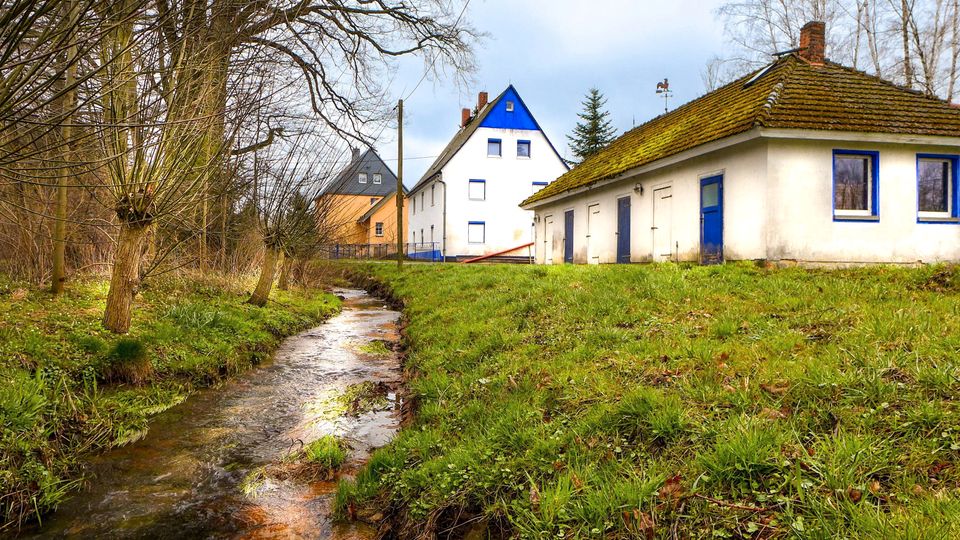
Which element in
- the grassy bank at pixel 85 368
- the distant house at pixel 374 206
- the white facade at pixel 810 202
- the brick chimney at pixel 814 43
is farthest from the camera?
the distant house at pixel 374 206

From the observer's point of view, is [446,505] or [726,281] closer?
[446,505]

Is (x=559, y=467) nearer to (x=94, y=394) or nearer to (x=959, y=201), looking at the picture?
(x=94, y=394)

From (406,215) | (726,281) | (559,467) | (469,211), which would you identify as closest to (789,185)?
(726,281)

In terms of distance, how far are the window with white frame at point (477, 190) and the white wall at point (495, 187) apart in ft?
0.67

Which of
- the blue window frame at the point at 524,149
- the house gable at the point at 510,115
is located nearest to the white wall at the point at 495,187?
the blue window frame at the point at 524,149

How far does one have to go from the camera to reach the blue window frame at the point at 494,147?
35.6m

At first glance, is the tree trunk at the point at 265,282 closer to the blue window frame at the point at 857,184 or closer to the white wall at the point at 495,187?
the blue window frame at the point at 857,184

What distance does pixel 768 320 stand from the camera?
20.1ft

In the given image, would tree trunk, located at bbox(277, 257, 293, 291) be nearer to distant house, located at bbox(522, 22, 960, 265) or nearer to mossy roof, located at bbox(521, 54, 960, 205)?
mossy roof, located at bbox(521, 54, 960, 205)

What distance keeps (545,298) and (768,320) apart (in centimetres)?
351

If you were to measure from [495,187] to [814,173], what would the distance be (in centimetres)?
2445

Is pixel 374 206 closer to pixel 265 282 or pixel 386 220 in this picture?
pixel 386 220

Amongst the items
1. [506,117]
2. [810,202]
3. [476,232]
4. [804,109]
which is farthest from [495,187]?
[810,202]

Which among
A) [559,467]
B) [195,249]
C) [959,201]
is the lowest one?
[559,467]
